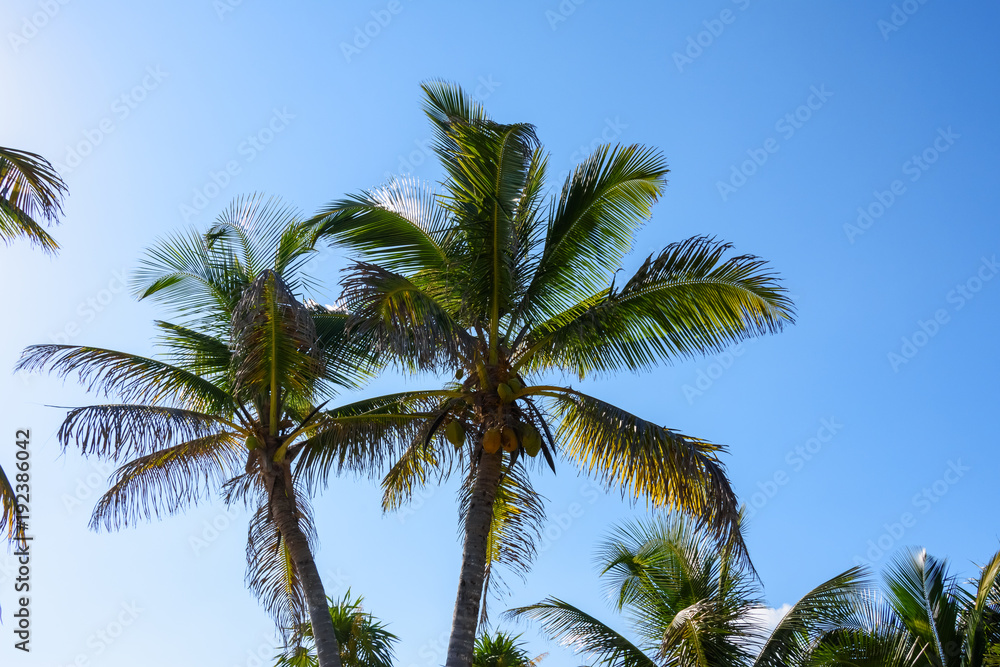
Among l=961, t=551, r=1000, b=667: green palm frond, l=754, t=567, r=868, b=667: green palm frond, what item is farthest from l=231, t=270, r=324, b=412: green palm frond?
l=961, t=551, r=1000, b=667: green palm frond

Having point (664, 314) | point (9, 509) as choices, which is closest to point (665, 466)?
point (664, 314)

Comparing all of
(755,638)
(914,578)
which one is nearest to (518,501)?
(755,638)

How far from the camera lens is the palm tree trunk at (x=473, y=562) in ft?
38.0

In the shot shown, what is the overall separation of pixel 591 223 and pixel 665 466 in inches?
134

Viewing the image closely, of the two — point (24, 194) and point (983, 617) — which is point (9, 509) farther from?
point (983, 617)

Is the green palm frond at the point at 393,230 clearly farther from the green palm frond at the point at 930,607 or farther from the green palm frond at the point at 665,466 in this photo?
the green palm frond at the point at 930,607

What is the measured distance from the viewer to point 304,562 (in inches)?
501

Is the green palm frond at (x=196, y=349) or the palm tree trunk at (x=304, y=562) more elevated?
the green palm frond at (x=196, y=349)

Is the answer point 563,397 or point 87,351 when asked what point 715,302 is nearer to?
point 563,397

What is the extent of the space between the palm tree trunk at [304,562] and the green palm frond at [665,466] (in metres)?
3.71

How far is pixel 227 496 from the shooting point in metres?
13.1

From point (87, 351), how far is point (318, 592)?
4.14 meters

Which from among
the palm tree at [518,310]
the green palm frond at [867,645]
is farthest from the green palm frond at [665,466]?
the green palm frond at [867,645]

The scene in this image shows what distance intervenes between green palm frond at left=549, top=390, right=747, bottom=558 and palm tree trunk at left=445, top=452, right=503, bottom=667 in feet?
4.25
